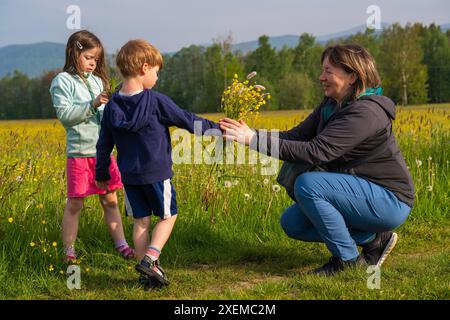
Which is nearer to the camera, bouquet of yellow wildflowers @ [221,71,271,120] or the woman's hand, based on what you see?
the woman's hand

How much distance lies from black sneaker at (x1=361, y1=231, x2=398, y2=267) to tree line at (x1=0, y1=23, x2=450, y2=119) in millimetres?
36272

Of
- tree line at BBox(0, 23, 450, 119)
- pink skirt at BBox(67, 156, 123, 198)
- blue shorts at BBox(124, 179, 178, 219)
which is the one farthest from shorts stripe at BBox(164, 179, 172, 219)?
tree line at BBox(0, 23, 450, 119)

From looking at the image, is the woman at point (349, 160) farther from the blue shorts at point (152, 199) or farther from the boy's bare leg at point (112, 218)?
the boy's bare leg at point (112, 218)

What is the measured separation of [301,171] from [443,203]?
2125mm

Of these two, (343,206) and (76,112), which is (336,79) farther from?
(76,112)

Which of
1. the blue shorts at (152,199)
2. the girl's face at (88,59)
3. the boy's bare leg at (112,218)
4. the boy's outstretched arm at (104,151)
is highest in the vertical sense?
the girl's face at (88,59)

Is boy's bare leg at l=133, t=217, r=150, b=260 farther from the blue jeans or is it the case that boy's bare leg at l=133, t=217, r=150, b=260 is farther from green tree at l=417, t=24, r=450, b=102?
green tree at l=417, t=24, r=450, b=102

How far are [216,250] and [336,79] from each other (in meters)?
1.55

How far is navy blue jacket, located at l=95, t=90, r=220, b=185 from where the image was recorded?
3.12m

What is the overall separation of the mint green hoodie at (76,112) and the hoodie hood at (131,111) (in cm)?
57

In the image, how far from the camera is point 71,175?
3.80 m

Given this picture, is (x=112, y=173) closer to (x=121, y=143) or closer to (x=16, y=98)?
(x=121, y=143)

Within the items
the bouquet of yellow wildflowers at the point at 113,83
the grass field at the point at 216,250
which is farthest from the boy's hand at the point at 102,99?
the grass field at the point at 216,250

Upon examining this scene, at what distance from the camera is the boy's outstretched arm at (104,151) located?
3.30 m
